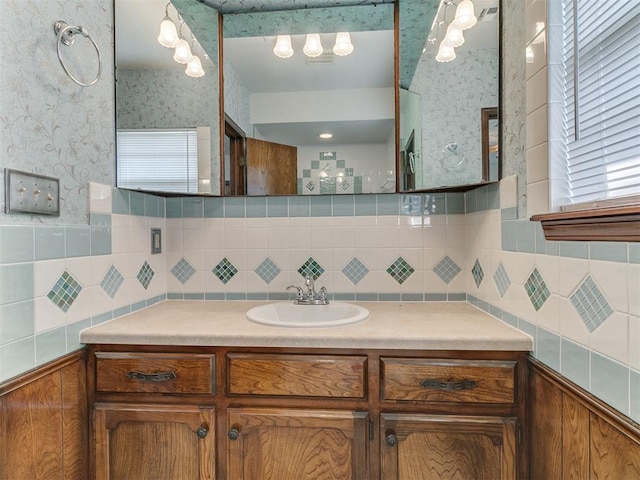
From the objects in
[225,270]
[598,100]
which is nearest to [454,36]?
[598,100]

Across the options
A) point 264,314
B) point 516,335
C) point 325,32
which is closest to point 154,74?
point 325,32

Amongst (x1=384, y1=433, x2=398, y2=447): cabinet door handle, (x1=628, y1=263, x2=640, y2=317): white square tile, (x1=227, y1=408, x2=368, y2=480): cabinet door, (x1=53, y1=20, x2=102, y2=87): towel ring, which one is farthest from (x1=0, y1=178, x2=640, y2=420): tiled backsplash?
(x1=227, y1=408, x2=368, y2=480): cabinet door

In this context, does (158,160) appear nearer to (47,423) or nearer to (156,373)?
(156,373)

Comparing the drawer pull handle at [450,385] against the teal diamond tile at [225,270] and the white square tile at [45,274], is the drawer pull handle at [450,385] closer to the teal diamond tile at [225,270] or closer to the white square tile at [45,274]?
the teal diamond tile at [225,270]

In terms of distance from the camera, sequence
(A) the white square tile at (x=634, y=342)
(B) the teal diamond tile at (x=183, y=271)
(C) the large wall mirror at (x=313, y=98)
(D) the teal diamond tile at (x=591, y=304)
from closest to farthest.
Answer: (A) the white square tile at (x=634, y=342) < (D) the teal diamond tile at (x=591, y=304) < (C) the large wall mirror at (x=313, y=98) < (B) the teal diamond tile at (x=183, y=271)

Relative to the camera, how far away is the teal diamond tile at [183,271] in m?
1.82

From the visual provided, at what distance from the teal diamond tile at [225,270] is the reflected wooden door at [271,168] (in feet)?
1.28

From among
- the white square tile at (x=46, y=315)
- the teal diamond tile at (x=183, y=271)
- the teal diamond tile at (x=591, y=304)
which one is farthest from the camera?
the teal diamond tile at (x=183, y=271)

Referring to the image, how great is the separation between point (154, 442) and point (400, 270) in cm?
124

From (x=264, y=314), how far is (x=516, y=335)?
38.9 inches

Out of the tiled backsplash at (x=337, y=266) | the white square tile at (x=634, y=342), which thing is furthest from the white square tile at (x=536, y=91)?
the white square tile at (x=634, y=342)

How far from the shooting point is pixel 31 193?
1.04 m

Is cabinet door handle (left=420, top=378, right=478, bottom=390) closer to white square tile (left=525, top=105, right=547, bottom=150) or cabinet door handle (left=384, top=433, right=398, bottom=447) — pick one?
cabinet door handle (left=384, top=433, right=398, bottom=447)

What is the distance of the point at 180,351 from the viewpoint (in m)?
1.22
